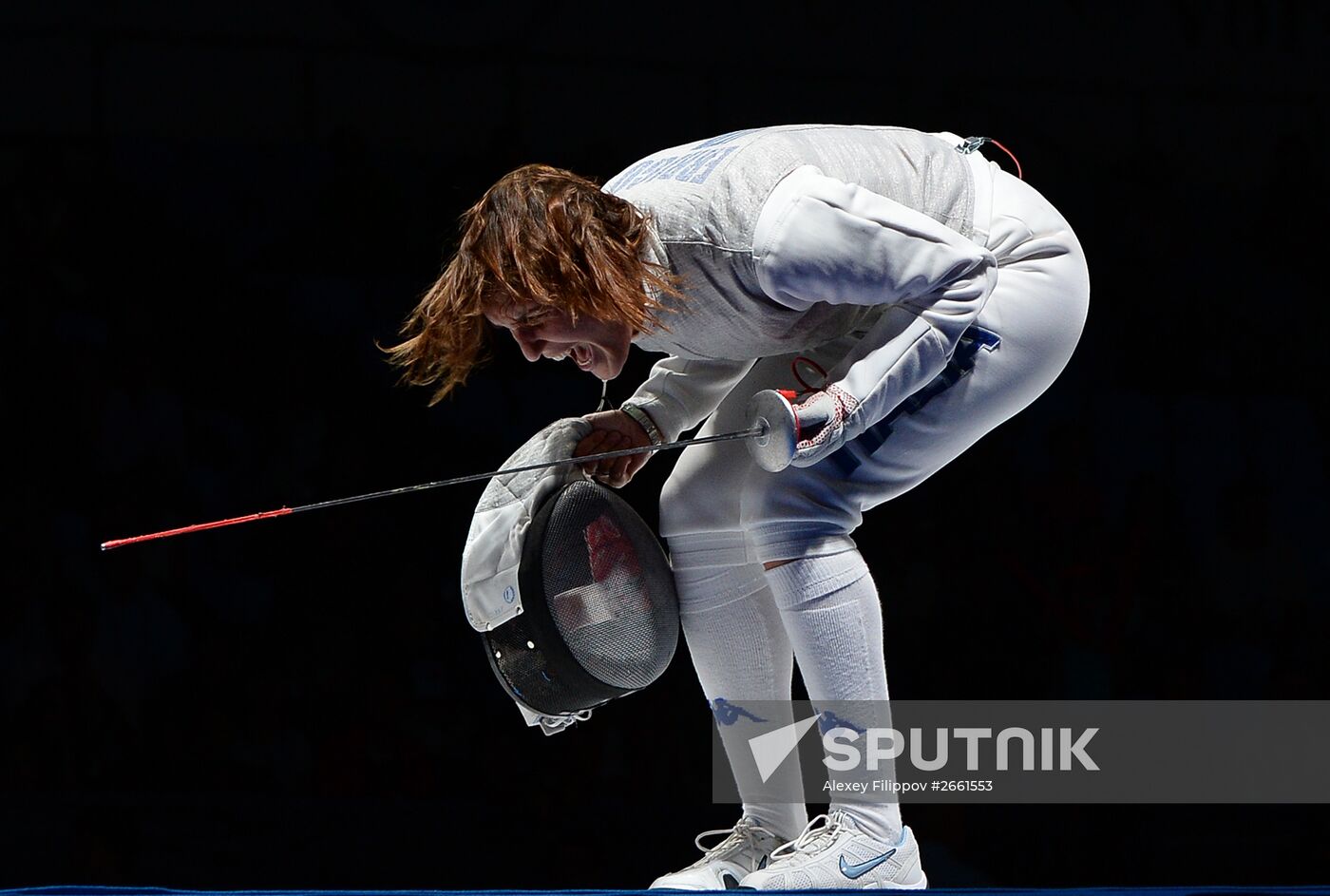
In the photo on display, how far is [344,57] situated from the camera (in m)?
2.83

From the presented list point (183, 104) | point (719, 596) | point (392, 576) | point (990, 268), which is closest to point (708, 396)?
point (719, 596)

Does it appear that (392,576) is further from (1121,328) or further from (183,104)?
(1121,328)

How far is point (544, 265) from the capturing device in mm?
1203

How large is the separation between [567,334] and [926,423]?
35 cm

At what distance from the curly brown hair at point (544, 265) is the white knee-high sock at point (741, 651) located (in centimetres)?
28

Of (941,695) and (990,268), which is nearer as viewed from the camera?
(990,268)

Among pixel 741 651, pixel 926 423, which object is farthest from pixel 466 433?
pixel 926 423

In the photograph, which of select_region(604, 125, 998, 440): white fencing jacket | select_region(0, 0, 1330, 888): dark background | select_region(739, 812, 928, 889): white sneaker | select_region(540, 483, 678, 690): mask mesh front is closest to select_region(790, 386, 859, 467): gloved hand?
select_region(604, 125, 998, 440): white fencing jacket

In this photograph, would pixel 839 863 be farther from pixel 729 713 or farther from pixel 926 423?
pixel 926 423

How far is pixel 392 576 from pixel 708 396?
4.14ft

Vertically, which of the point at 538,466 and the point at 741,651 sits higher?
the point at 538,466

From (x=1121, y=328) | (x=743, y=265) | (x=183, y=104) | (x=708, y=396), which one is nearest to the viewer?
(x=743, y=265)

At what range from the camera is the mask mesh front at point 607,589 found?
131 cm

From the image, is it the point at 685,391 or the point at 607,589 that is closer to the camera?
the point at 607,589
